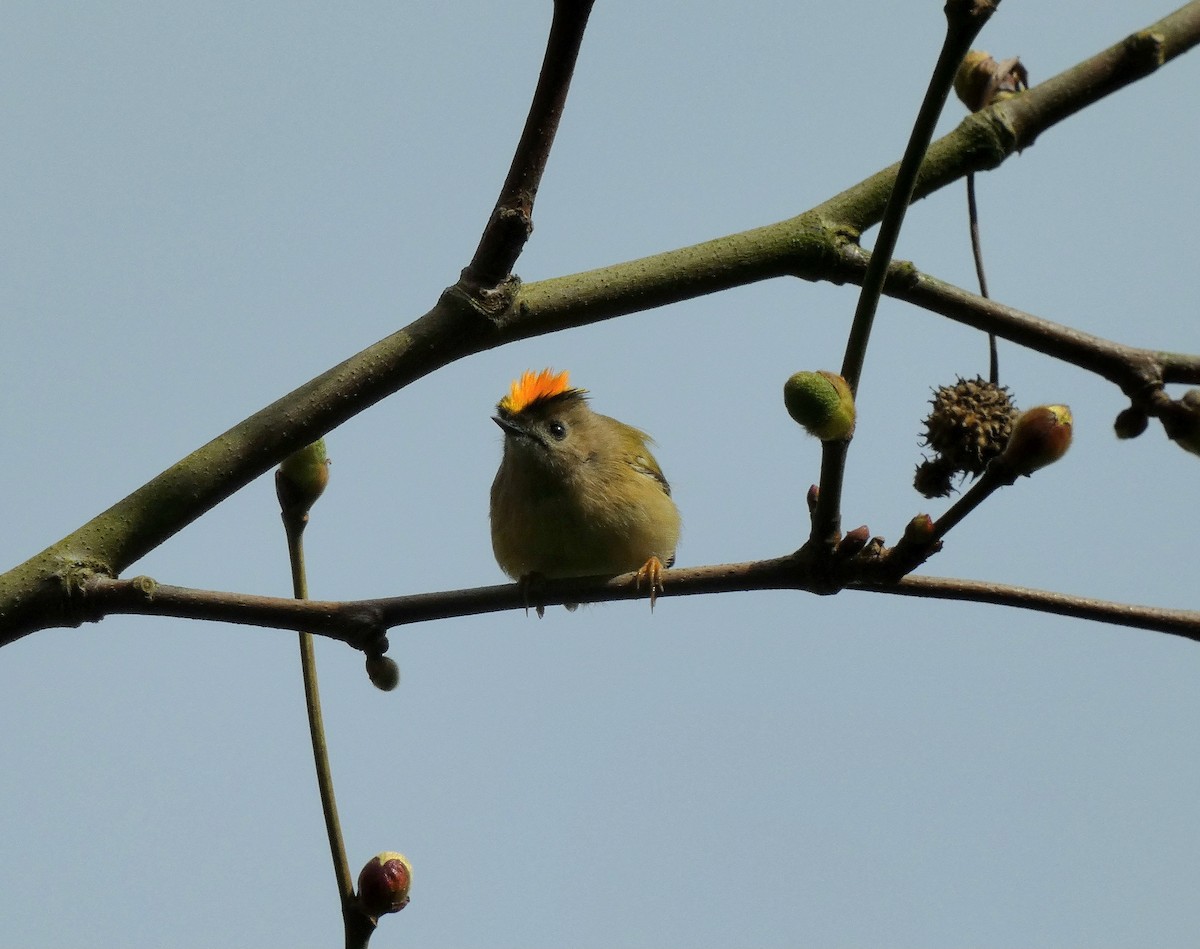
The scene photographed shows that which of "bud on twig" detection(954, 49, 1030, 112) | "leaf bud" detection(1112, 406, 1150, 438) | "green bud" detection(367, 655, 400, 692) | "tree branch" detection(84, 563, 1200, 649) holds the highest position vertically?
"bud on twig" detection(954, 49, 1030, 112)

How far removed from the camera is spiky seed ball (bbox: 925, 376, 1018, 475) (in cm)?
237

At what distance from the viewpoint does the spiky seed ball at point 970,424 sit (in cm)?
237

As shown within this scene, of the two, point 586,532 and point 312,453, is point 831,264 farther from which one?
point 586,532

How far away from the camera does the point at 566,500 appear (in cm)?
502

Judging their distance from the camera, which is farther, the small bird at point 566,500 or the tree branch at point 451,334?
the small bird at point 566,500

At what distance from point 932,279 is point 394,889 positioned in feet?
5.32

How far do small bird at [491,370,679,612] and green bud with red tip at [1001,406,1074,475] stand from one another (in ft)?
8.11

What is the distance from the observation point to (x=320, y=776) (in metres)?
2.56

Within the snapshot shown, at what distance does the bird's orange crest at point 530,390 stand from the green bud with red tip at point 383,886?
3.16m

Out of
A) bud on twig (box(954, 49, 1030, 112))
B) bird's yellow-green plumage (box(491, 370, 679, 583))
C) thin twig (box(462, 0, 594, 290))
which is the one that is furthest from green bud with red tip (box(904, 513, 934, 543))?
bird's yellow-green plumage (box(491, 370, 679, 583))

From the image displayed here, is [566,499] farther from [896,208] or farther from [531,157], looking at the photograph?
[896,208]

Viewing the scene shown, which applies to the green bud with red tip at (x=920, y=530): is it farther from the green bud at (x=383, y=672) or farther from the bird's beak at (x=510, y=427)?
the bird's beak at (x=510, y=427)

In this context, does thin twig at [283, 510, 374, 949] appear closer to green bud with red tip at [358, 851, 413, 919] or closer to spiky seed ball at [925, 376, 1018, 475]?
green bud with red tip at [358, 851, 413, 919]

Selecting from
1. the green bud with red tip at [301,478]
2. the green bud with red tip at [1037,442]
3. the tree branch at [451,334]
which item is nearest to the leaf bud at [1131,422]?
the tree branch at [451,334]
